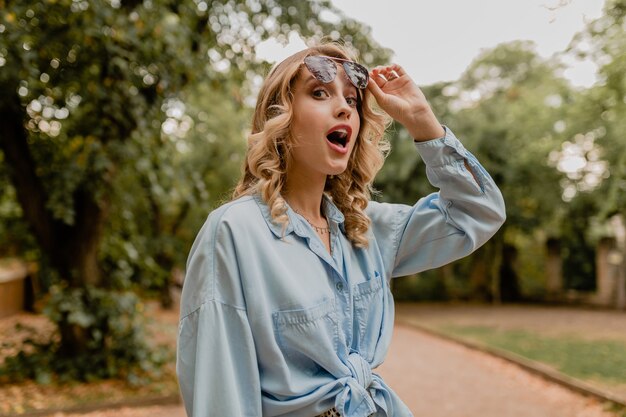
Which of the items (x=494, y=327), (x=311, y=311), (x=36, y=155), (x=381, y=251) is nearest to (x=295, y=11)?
(x=36, y=155)

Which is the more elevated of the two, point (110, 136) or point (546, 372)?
point (110, 136)

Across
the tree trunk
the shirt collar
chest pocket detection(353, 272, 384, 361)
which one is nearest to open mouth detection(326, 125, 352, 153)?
the shirt collar

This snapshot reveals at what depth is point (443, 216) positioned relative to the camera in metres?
1.79

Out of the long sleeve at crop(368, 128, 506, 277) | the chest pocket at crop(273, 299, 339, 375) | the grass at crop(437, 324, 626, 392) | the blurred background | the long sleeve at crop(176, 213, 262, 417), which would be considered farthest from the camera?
the grass at crop(437, 324, 626, 392)

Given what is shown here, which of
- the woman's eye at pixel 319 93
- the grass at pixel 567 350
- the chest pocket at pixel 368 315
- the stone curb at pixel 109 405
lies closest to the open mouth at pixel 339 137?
the woman's eye at pixel 319 93

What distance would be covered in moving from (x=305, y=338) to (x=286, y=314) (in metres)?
0.07

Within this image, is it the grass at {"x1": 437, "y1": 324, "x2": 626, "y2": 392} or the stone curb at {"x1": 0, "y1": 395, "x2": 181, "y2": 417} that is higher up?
the stone curb at {"x1": 0, "y1": 395, "x2": 181, "y2": 417}

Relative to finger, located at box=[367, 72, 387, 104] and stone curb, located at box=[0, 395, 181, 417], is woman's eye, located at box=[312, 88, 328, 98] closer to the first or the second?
finger, located at box=[367, 72, 387, 104]

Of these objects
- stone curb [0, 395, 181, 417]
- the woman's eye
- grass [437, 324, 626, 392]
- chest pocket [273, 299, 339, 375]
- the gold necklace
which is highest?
the woman's eye

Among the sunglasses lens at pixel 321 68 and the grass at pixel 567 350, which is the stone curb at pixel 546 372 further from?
the sunglasses lens at pixel 321 68

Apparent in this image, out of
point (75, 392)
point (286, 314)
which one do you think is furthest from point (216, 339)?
point (75, 392)

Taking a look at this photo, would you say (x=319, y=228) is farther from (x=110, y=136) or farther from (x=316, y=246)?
(x=110, y=136)

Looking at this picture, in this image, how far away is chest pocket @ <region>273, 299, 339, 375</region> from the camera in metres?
1.42

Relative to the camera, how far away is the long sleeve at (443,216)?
1.73m
